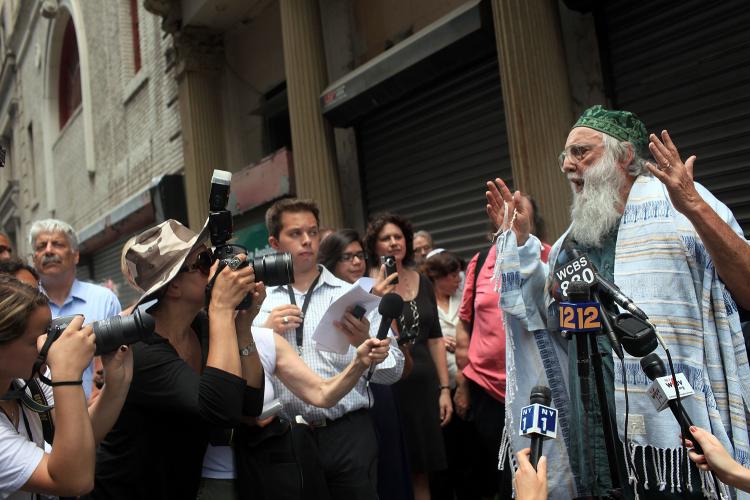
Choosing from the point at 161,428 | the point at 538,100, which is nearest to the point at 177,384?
the point at 161,428

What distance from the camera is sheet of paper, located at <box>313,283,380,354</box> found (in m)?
2.79

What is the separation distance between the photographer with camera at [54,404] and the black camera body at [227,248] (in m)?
0.48

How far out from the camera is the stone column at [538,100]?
5.21 m

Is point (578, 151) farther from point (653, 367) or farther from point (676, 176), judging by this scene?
point (653, 367)

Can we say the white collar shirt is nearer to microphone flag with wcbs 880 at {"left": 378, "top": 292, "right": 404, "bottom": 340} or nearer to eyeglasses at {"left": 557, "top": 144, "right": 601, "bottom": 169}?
microphone flag with wcbs 880 at {"left": 378, "top": 292, "right": 404, "bottom": 340}

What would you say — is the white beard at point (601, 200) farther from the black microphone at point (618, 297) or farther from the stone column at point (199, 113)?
the stone column at point (199, 113)

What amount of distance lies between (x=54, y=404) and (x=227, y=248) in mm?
707

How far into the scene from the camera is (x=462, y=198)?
23.4 ft

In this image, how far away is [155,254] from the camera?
2.32 metres

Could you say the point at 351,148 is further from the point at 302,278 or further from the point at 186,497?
the point at 186,497

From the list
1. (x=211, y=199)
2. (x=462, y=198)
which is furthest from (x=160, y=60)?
(x=211, y=199)

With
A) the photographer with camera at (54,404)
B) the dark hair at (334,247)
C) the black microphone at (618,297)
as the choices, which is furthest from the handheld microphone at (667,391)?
the dark hair at (334,247)

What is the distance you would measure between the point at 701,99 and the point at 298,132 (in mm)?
4945

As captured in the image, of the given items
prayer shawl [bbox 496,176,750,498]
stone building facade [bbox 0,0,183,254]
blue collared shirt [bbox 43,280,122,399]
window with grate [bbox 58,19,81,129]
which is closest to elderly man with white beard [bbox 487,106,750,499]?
prayer shawl [bbox 496,176,750,498]
